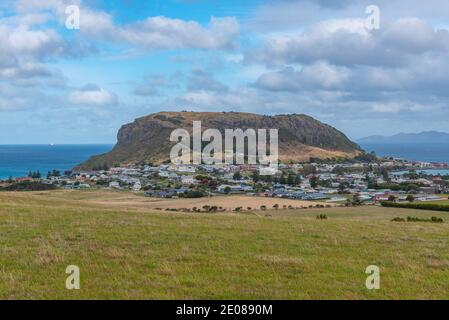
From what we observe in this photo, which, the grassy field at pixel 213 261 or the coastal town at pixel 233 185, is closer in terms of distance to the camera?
the grassy field at pixel 213 261

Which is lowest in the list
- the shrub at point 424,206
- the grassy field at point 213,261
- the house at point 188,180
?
the house at point 188,180

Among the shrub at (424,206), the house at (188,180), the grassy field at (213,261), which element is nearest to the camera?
the grassy field at (213,261)

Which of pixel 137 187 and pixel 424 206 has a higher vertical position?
pixel 424 206

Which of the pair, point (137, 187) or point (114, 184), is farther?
point (114, 184)

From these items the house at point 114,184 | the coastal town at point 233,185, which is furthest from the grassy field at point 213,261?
the house at point 114,184

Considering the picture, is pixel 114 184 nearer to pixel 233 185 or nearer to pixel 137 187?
pixel 137 187

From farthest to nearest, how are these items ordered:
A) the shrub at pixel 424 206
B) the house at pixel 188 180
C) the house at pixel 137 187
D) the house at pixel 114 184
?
the house at pixel 188 180 < the house at pixel 114 184 < the house at pixel 137 187 < the shrub at pixel 424 206

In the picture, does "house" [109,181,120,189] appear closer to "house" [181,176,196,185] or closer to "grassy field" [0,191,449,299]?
"house" [181,176,196,185]

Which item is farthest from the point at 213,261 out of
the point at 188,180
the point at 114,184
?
the point at 188,180

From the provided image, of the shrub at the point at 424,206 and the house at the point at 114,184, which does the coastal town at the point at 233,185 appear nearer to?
the house at the point at 114,184
